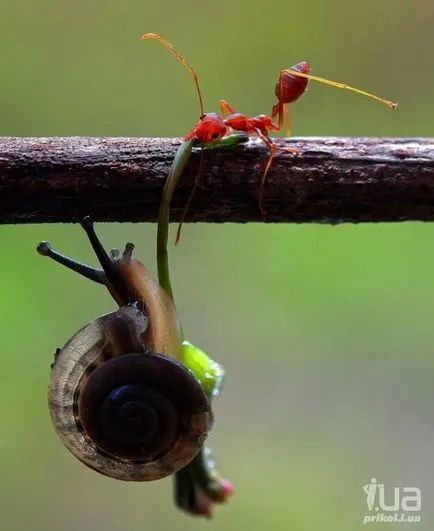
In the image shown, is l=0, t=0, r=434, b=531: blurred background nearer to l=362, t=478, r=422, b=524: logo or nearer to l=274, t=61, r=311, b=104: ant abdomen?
l=362, t=478, r=422, b=524: logo

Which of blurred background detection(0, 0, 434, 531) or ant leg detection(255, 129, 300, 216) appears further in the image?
blurred background detection(0, 0, 434, 531)

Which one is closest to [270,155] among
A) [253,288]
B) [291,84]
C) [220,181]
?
[220,181]

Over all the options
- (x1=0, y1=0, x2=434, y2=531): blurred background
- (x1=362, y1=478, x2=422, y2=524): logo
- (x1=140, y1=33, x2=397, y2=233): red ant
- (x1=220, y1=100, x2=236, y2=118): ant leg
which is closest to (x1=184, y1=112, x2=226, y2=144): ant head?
(x1=140, y1=33, x2=397, y2=233): red ant

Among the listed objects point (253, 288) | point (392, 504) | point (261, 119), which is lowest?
point (392, 504)

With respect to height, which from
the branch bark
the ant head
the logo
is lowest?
the logo

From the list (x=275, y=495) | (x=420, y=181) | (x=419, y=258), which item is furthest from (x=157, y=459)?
(x=419, y=258)

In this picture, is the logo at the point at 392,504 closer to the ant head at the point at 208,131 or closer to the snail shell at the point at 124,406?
the snail shell at the point at 124,406

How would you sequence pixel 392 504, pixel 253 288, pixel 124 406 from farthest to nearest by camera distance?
pixel 253 288, pixel 392 504, pixel 124 406

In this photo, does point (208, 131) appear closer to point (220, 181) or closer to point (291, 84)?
point (220, 181)

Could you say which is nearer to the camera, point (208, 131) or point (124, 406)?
point (124, 406)
